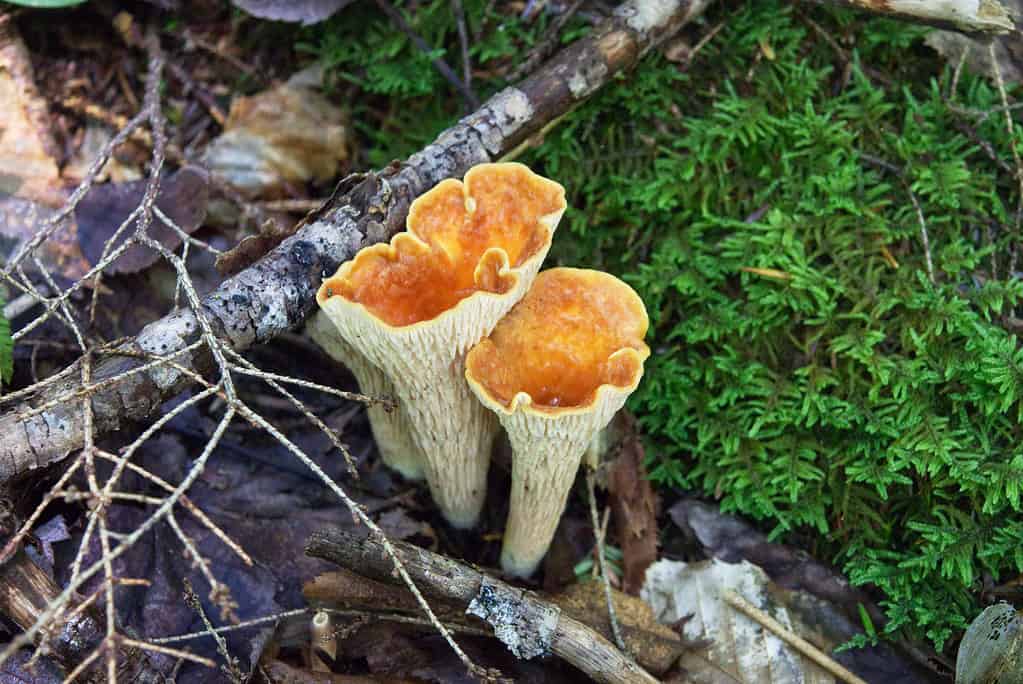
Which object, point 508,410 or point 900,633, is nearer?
point 508,410

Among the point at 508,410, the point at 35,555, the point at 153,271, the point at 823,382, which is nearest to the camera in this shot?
the point at 508,410

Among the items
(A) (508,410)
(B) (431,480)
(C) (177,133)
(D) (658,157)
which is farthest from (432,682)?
(C) (177,133)

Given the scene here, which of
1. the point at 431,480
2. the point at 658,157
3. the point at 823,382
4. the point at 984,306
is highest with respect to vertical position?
the point at 658,157

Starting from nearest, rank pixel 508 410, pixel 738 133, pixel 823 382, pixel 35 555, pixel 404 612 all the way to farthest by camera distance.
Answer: pixel 508 410
pixel 35 555
pixel 404 612
pixel 823 382
pixel 738 133

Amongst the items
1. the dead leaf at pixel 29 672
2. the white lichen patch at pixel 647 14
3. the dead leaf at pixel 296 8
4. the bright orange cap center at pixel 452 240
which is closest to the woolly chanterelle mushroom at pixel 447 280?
the bright orange cap center at pixel 452 240

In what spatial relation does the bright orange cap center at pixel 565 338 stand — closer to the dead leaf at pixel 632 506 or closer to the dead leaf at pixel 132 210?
the dead leaf at pixel 632 506

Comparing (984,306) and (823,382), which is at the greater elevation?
(984,306)

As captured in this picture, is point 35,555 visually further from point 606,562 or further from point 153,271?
point 606,562

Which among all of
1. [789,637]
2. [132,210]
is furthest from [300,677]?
[132,210]
